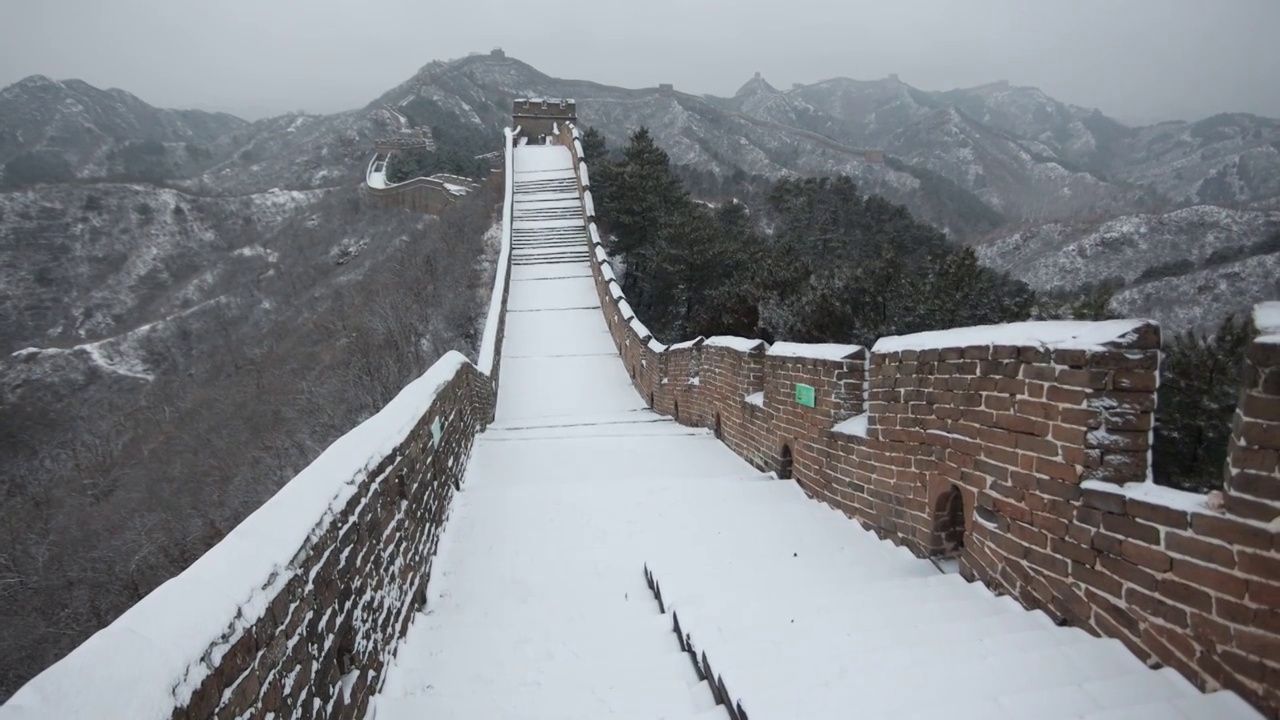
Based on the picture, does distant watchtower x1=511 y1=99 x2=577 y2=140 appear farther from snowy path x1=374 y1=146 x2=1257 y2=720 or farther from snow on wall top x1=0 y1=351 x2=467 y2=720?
snow on wall top x1=0 y1=351 x2=467 y2=720

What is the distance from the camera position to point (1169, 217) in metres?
30.8

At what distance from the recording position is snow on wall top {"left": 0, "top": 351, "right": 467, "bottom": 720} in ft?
4.44

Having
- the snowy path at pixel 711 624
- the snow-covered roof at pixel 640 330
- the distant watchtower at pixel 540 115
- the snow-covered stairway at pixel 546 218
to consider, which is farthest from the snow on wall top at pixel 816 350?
the distant watchtower at pixel 540 115

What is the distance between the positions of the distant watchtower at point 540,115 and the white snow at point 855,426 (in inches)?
1305

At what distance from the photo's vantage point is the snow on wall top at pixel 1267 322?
2.06m

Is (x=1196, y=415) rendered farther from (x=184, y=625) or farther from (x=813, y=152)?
(x=813, y=152)

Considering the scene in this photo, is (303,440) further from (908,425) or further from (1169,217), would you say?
(1169,217)

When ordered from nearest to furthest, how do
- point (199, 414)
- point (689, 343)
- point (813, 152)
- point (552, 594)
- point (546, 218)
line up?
point (552, 594), point (689, 343), point (199, 414), point (546, 218), point (813, 152)

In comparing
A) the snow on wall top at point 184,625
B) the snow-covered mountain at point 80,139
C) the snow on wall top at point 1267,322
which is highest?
the snow-covered mountain at point 80,139

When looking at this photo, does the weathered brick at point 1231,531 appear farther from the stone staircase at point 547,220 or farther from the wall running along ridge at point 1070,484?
the stone staircase at point 547,220

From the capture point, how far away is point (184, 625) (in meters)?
1.66

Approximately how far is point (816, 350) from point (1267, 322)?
3.61 m

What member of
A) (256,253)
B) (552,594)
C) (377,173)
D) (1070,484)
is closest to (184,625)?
(552,594)

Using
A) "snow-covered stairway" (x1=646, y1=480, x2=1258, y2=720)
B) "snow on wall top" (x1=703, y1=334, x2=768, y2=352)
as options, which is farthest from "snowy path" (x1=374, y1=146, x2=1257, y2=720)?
"snow on wall top" (x1=703, y1=334, x2=768, y2=352)
